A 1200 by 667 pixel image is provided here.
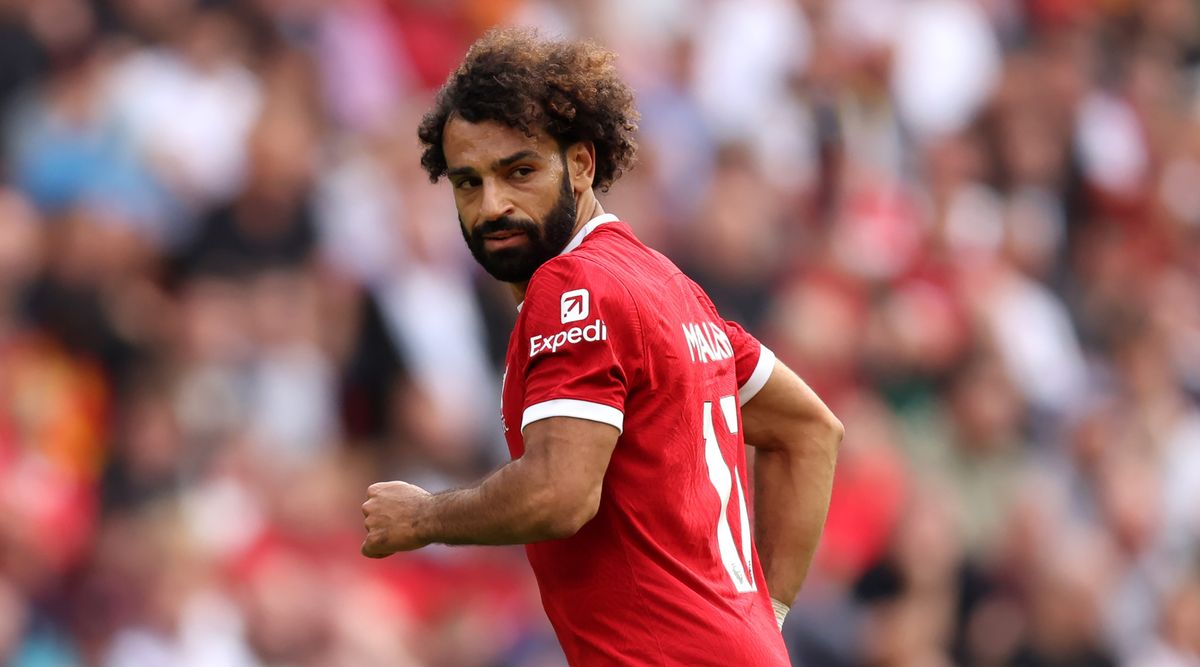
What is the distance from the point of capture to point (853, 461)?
9.36 m

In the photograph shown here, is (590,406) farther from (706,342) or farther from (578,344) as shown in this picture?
(706,342)

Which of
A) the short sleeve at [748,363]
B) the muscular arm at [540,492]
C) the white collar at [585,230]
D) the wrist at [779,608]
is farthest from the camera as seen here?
the wrist at [779,608]

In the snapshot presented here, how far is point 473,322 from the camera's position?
912cm

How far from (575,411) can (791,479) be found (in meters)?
1.09

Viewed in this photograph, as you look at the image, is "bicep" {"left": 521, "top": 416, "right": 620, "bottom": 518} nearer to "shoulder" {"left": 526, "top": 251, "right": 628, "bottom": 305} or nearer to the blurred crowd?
"shoulder" {"left": 526, "top": 251, "right": 628, "bottom": 305}

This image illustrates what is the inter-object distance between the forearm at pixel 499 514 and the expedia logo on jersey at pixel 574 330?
238 millimetres

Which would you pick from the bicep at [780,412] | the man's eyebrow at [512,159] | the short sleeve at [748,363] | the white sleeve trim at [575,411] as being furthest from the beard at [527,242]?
the bicep at [780,412]

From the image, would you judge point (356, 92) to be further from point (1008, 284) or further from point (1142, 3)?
point (1142, 3)

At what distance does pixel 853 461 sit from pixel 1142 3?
20.0ft

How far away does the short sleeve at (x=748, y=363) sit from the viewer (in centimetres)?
442

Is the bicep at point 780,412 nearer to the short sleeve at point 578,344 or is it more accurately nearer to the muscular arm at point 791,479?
the muscular arm at point 791,479

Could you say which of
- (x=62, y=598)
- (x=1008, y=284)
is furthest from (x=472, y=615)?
(x=1008, y=284)

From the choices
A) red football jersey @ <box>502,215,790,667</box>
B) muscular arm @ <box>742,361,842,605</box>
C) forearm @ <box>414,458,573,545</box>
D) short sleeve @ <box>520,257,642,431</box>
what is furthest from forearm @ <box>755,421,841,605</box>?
forearm @ <box>414,458,573,545</box>

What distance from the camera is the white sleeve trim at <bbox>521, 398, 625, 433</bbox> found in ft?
12.1
